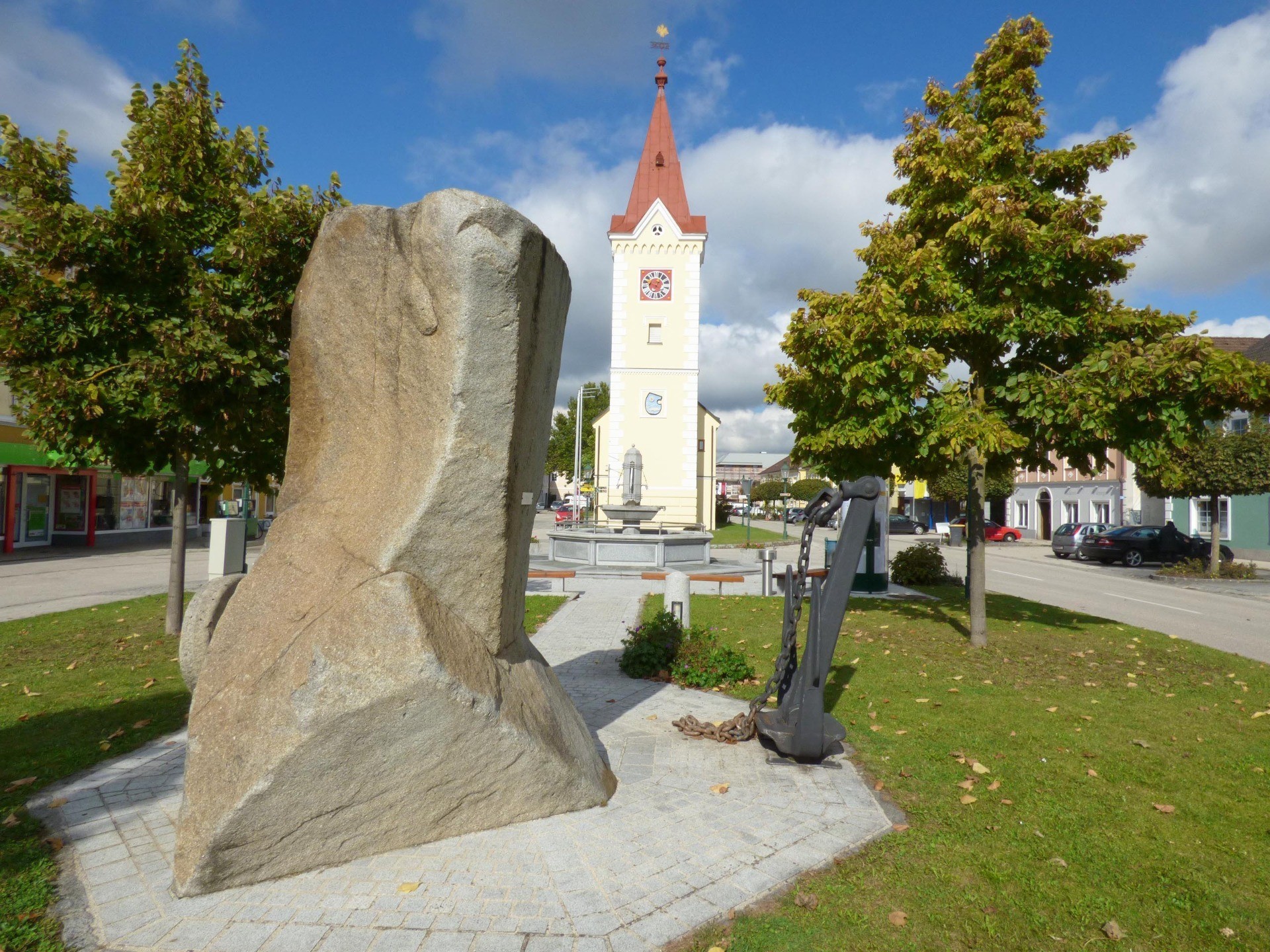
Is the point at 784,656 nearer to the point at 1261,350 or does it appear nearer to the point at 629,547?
→ the point at 629,547

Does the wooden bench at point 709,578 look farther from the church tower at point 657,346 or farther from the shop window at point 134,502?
the shop window at point 134,502

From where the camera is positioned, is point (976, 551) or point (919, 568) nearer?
point (976, 551)

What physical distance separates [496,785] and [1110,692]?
6.15m

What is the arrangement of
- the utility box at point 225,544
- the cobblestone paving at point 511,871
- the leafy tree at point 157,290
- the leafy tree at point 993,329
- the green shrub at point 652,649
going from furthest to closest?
the utility box at point 225,544 < the leafy tree at point 993,329 < the green shrub at point 652,649 < the leafy tree at point 157,290 < the cobblestone paving at point 511,871

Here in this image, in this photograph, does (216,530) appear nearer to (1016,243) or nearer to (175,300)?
(175,300)

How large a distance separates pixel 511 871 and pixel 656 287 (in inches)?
1420

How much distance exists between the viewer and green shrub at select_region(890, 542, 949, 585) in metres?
16.3

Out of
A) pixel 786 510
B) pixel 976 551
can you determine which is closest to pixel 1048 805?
pixel 976 551

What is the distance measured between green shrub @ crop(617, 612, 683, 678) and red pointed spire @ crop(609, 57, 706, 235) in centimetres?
3254

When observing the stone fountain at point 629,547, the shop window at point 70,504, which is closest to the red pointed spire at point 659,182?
the stone fountain at point 629,547

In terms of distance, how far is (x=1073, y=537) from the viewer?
2769 centimetres

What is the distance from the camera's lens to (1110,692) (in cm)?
709

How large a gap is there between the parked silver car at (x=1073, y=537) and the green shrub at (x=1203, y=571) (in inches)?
169

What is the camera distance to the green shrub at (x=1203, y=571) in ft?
64.6
